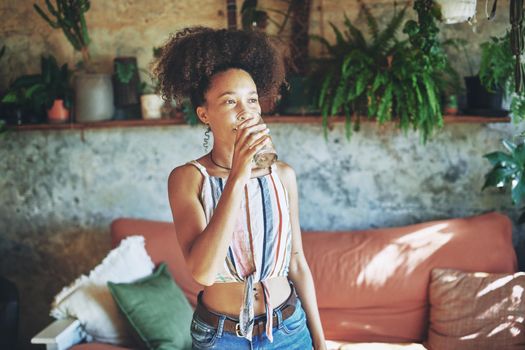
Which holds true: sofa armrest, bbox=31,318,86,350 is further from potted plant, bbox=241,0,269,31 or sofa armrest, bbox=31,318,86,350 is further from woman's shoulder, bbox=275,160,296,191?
potted plant, bbox=241,0,269,31

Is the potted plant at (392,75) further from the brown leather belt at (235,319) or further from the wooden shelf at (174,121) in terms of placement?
the brown leather belt at (235,319)

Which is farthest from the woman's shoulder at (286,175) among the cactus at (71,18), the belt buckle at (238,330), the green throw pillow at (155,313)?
the cactus at (71,18)

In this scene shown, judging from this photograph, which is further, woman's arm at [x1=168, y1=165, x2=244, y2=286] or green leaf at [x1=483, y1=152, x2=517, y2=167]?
green leaf at [x1=483, y1=152, x2=517, y2=167]

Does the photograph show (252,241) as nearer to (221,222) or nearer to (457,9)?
(221,222)

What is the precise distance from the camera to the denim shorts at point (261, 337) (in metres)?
1.33

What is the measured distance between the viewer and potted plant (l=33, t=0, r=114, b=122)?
289cm

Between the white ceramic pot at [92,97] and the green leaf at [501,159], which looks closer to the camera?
the green leaf at [501,159]

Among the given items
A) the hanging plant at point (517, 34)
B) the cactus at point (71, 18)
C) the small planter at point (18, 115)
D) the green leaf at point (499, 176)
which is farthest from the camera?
the small planter at point (18, 115)

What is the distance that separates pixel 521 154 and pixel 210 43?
1.84 metres

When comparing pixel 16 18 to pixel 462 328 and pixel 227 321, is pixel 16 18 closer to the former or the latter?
pixel 227 321

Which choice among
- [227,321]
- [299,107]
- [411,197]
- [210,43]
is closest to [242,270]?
[227,321]

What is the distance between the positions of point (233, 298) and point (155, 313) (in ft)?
3.68

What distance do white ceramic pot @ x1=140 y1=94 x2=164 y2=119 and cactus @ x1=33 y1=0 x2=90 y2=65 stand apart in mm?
474

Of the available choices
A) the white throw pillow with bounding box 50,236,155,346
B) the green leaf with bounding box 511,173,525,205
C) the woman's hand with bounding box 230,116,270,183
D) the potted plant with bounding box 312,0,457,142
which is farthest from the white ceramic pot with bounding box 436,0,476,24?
the white throw pillow with bounding box 50,236,155,346
